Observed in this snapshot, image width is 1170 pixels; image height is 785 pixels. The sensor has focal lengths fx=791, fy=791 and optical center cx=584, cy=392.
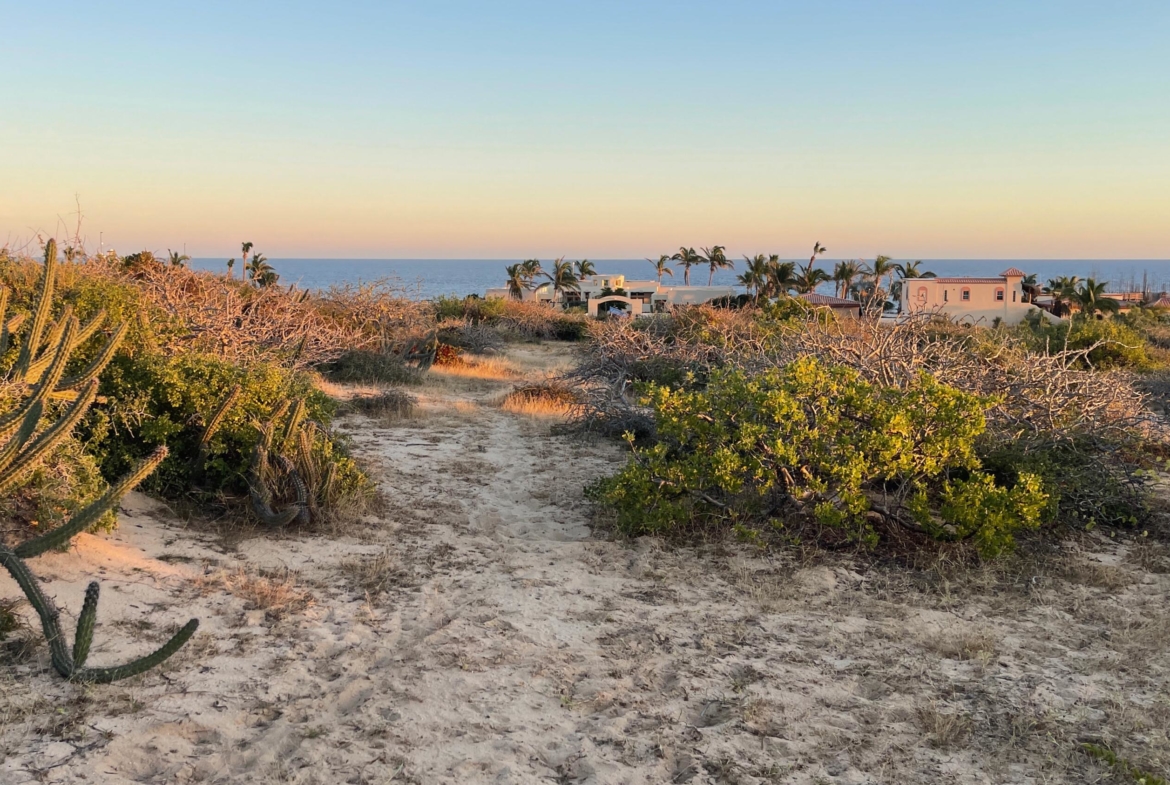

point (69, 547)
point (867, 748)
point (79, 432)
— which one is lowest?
point (867, 748)

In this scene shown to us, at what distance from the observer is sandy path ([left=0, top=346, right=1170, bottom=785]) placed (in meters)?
3.41

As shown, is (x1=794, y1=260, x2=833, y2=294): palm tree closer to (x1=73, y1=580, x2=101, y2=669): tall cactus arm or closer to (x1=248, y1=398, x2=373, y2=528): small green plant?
(x1=248, y1=398, x2=373, y2=528): small green plant

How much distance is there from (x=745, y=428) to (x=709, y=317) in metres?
12.6

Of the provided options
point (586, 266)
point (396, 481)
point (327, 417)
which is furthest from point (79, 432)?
point (586, 266)

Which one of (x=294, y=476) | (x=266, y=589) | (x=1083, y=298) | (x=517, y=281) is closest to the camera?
(x=266, y=589)

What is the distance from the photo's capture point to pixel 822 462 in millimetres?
6066

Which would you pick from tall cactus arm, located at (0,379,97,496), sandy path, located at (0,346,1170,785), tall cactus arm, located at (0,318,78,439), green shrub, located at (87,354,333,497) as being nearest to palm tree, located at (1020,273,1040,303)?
sandy path, located at (0,346,1170,785)

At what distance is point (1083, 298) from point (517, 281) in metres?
32.9

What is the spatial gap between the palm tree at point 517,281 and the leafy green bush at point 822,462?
43.0m

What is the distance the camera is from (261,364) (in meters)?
7.65

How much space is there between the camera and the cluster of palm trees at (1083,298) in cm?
4144

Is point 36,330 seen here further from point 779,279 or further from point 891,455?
point 779,279

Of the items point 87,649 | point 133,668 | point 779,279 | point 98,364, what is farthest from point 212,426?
point 779,279

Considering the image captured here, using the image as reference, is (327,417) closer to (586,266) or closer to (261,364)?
(261,364)
